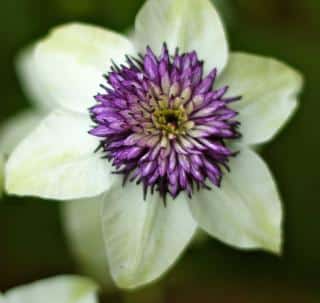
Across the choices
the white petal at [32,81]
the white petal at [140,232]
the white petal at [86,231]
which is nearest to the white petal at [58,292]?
the white petal at [140,232]

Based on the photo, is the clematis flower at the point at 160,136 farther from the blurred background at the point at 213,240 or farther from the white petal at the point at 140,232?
the blurred background at the point at 213,240

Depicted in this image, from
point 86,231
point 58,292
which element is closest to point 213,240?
point 86,231

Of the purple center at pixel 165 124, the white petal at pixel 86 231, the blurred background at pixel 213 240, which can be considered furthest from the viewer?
the blurred background at pixel 213 240

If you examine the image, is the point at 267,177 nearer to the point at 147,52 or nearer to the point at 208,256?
the point at 147,52

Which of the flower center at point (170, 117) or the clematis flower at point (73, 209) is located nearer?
the flower center at point (170, 117)

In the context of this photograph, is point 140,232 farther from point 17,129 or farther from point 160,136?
point 17,129

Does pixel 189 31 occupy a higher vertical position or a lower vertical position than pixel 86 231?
higher

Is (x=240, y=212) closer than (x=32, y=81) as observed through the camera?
Yes

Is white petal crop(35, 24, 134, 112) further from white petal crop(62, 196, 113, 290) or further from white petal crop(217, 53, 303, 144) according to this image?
white petal crop(62, 196, 113, 290)
